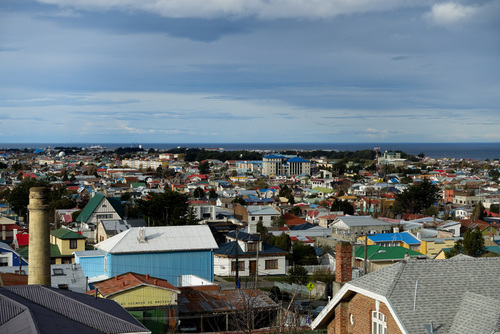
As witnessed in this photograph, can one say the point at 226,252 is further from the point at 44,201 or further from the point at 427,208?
the point at 427,208

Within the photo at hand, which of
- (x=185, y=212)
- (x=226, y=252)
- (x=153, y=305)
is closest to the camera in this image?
(x=153, y=305)

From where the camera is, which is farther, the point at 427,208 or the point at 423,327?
the point at 427,208

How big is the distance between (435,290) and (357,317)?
1632 millimetres

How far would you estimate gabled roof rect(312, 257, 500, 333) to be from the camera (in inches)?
362

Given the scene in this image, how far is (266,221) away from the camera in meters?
55.4

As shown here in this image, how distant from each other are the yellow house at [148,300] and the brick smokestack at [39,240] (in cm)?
184

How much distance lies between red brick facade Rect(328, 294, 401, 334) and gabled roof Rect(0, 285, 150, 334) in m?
4.07

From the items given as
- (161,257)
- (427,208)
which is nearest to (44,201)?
(161,257)

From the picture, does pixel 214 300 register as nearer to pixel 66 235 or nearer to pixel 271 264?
pixel 271 264

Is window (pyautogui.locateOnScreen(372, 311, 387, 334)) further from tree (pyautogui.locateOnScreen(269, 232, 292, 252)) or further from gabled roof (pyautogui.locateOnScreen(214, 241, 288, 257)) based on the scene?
tree (pyautogui.locateOnScreen(269, 232, 292, 252))

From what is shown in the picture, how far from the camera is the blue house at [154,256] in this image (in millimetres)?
26656

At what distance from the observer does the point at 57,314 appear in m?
11.9

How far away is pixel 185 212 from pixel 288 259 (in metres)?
14.3

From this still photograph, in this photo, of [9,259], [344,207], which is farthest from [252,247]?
[344,207]
